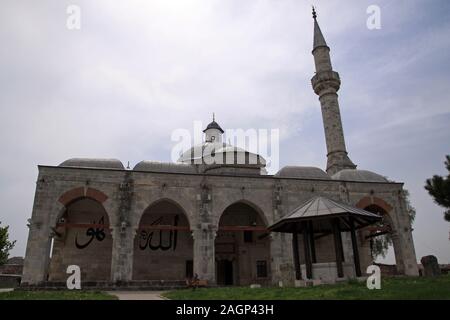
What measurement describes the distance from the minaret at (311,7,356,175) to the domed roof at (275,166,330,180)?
309cm

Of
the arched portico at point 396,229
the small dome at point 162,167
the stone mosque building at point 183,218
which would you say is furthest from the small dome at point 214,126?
the arched portico at point 396,229

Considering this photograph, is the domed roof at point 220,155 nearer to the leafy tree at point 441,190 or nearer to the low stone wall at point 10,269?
the leafy tree at point 441,190

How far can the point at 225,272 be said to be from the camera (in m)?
21.7

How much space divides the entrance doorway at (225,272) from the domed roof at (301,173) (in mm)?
6332

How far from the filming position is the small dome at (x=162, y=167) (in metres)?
20.0

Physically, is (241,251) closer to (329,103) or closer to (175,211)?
(175,211)

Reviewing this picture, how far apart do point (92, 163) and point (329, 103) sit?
16662 millimetres

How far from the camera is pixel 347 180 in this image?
69.3 feet
